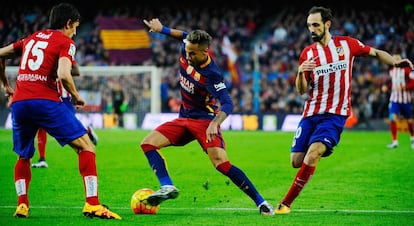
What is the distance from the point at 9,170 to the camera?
14648 millimetres

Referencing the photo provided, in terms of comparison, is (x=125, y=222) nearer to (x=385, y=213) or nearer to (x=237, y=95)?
(x=385, y=213)

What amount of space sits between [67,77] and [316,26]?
9.88ft

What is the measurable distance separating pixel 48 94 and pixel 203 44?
182 centimetres

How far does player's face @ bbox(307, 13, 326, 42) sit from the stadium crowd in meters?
23.2

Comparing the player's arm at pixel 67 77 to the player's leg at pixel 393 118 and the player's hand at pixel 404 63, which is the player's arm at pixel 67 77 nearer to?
the player's hand at pixel 404 63

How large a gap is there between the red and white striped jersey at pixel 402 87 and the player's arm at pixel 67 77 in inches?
554

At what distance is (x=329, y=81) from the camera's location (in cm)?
937

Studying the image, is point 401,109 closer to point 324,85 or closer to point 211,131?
point 324,85

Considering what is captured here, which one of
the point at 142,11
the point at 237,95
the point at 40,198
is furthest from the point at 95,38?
the point at 40,198

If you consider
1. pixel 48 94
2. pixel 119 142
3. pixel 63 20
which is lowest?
pixel 119 142

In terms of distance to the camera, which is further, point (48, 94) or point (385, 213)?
point (385, 213)

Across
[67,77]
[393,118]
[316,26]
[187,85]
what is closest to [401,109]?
[393,118]

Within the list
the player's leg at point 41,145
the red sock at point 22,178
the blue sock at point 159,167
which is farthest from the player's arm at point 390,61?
the player's leg at point 41,145

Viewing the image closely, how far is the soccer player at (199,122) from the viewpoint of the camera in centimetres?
893
